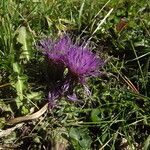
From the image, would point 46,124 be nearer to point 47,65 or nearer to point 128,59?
point 47,65

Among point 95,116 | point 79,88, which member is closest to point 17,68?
point 79,88

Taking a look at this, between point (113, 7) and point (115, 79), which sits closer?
point (115, 79)

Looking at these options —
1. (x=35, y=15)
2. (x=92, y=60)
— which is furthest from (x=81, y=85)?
(x=35, y=15)

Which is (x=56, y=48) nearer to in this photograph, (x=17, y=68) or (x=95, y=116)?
(x=17, y=68)

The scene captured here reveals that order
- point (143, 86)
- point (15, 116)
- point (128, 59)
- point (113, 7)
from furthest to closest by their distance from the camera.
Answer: point (113, 7), point (128, 59), point (143, 86), point (15, 116)

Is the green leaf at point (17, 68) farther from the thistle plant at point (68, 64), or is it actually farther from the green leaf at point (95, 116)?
the green leaf at point (95, 116)

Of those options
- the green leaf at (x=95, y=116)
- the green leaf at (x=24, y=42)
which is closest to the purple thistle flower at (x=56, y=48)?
the green leaf at (x=24, y=42)
